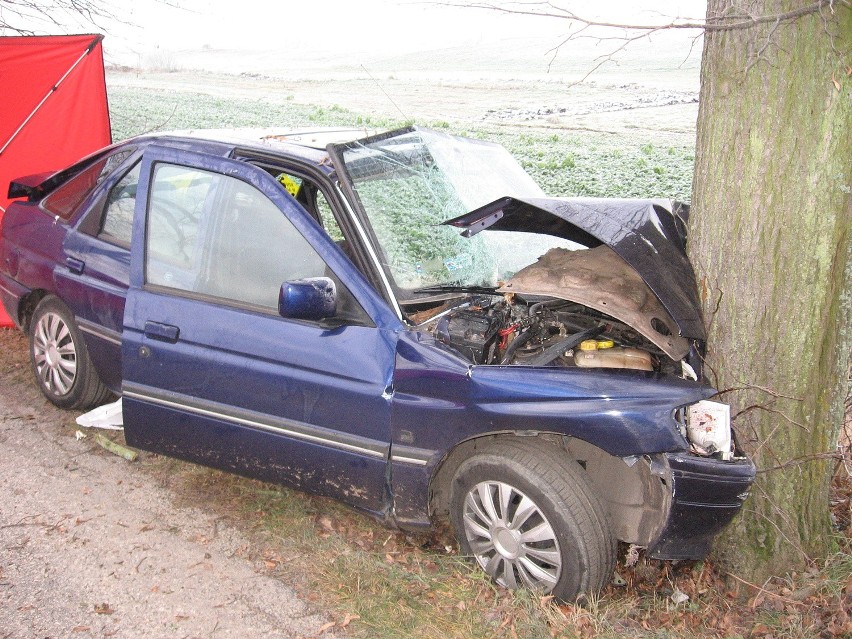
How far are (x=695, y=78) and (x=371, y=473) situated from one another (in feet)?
31.0

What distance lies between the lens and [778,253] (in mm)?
3322

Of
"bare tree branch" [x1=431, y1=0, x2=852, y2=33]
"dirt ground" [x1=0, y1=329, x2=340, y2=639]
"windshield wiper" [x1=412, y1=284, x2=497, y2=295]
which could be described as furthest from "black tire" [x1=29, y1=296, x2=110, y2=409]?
"bare tree branch" [x1=431, y1=0, x2=852, y2=33]

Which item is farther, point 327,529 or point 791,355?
point 327,529

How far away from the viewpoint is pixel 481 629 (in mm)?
3133

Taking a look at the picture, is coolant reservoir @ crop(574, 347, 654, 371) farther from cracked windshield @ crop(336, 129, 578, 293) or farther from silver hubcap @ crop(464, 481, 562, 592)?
cracked windshield @ crop(336, 129, 578, 293)

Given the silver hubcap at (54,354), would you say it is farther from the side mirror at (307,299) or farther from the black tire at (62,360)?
the side mirror at (307,299)

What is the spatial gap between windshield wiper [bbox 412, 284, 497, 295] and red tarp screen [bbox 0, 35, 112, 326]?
4781mm

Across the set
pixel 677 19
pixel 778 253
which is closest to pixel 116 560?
pixel 778 253

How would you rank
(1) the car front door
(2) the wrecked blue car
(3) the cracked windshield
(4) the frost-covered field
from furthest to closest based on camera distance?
1. (4) the frost-covered field
2. (3) the cracked windshield
3. (1) the car front door
4. (2) the wrecked blue car

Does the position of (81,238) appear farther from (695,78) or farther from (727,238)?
(695,78)

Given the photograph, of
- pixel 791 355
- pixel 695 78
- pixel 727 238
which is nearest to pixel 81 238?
pixel 727 238

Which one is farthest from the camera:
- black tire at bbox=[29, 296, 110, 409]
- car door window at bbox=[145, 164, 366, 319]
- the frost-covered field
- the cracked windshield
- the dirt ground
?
the frost-covered field

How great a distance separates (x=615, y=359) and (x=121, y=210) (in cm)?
280

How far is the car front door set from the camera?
136 inches
